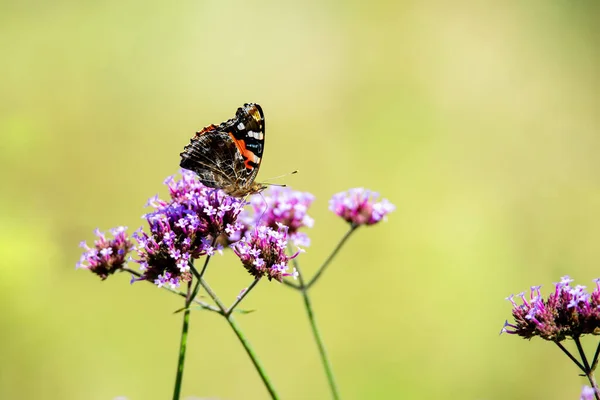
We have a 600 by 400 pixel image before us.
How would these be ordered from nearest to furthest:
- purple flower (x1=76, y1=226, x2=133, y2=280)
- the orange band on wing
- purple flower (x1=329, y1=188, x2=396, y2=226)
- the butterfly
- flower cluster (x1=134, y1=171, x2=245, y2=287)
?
flower cluster (x1=134, y1=171, x2=245, y2=287), purple flower (x1=76, y1=226, x2=133, y2=280), the butterfly, the orange band on wing, purple flower (x1=329, y1=188, x2=396, y2=226)

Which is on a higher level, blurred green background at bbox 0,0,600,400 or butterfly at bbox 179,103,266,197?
blurred green background at bbox 0,0,600,400

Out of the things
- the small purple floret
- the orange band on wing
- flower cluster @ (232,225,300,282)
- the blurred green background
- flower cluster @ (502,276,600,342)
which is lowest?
flower cluster @ (502,276,600,342)

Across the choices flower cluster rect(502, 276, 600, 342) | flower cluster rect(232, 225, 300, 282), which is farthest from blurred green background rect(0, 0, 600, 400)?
flower cluster rect(502, 276, 600, 342)

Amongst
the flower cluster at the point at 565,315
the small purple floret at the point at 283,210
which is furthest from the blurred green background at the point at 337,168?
the flower cluster at the point at 565,315

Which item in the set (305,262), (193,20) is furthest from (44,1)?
(305,262)

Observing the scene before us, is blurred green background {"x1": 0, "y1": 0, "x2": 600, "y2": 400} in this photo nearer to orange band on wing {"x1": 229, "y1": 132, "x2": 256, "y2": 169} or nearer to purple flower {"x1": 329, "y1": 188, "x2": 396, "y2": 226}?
orange band on wing {"x1": 229, "y1": 132, "x2": 256, "y2": 169}

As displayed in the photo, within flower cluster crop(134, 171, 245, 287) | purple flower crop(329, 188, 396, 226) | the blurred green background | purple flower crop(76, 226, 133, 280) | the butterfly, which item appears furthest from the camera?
the blurred green background

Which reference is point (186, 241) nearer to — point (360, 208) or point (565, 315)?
point (360, 208)

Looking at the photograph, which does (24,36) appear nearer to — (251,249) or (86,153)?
(86,153)
